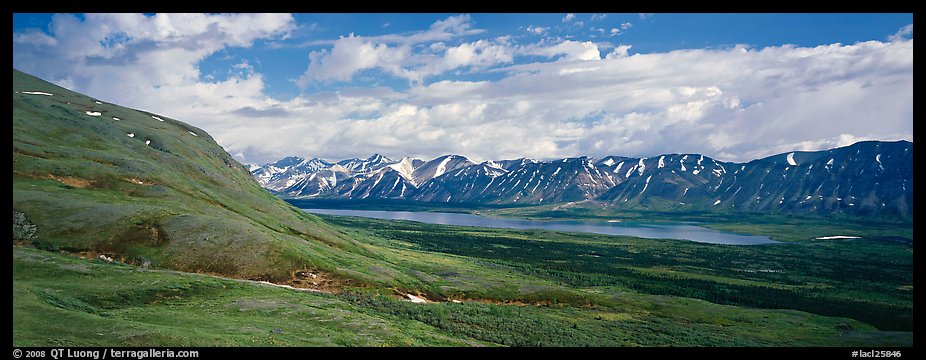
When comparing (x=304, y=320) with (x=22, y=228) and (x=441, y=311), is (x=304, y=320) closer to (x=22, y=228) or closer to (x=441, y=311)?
(x=441, y=311)

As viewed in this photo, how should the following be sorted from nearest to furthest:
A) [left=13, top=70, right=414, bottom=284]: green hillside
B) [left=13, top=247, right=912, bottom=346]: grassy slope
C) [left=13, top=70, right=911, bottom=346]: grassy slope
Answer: [left=13, top=247, right=912, bottom=346]: grassy slope → [left=13, top=70, right=911, bottom=346]: grassy slope → [left=13, top=70, right=414, bottom=284]: green hillside

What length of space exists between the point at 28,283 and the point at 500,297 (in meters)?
77.7

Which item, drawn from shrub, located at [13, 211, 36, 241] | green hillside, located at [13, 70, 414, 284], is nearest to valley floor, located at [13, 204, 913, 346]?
shrub, located at [13, 211, 36, 241]

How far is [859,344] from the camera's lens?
75.0 meters
